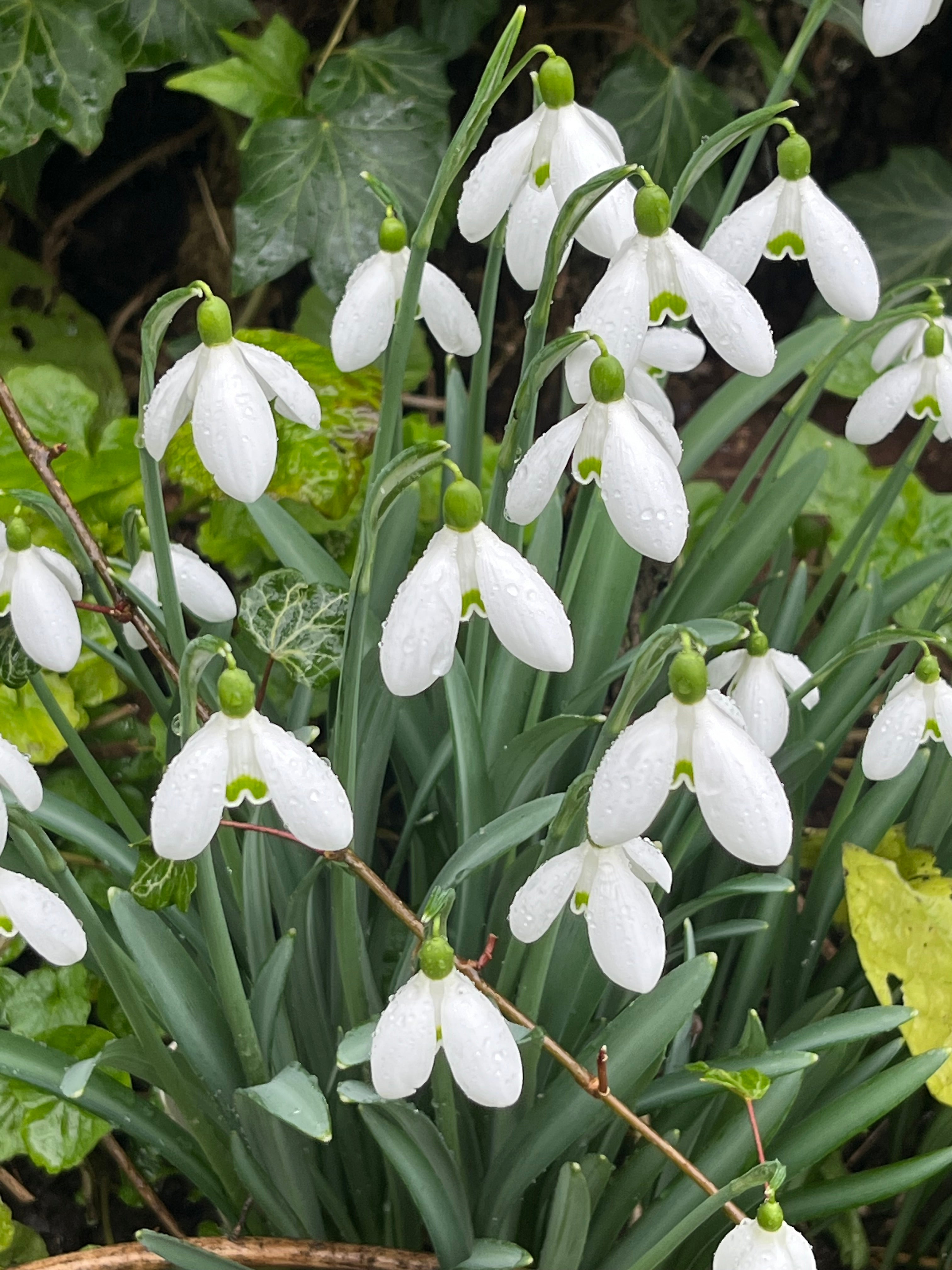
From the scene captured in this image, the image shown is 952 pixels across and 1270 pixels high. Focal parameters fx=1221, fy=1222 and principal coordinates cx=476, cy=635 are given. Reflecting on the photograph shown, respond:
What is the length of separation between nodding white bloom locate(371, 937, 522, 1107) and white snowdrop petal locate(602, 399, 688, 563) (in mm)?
271

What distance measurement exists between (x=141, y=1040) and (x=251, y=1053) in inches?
4.0

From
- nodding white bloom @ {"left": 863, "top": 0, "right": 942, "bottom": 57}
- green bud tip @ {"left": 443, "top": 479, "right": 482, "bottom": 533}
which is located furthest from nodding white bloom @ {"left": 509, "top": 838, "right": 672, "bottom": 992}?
nodding white bloom @ {"left": 863, "top": 0, "right": 942, "bottom": 57}

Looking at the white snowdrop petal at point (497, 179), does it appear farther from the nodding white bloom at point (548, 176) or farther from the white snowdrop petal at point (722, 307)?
the white snowdrop petal at point (722, 307)

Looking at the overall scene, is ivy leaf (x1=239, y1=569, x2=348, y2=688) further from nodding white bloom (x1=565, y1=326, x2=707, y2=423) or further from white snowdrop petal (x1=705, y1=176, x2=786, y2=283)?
white snowdrop petal (x1=705, y1=176, x2=786, y2=283)

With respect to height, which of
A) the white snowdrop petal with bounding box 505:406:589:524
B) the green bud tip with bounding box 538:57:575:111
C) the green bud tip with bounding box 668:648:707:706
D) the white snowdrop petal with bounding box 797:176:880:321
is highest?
the green bud tip with bounding box 538:57:575:111

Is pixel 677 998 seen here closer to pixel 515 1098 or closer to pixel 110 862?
pixel 515 1098

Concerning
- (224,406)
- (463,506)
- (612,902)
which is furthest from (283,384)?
(612,902)

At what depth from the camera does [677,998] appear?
3.05 ft

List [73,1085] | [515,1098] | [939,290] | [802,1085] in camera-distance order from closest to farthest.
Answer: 1. [515,1098]
2. [73,1085]
3. [802,1085]
4. [939,290]

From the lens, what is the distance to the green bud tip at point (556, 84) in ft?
2.87

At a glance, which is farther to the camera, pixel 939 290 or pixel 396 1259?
pixel 939 290

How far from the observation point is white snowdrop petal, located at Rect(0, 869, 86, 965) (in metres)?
0.79

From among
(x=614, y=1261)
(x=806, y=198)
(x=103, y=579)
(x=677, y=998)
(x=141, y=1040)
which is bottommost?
(x=614, y=1261)

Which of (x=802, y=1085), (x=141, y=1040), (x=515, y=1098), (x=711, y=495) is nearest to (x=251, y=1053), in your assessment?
(x=141, y=1040)
